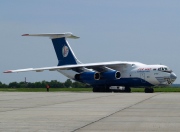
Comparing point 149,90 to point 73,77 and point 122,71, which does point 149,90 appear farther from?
point 73,77

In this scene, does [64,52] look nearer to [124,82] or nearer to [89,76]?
[89,76]

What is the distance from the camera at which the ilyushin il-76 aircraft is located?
1622 inches

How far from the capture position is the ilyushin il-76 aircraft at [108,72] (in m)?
41.2

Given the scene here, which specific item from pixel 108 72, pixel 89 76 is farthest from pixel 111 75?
pixel 89 76

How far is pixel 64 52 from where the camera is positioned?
156 feet

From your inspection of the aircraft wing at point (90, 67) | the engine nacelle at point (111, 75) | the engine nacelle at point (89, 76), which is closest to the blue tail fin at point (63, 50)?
the aircraft wing at point (90, 67)

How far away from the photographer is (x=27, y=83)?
9625 cm


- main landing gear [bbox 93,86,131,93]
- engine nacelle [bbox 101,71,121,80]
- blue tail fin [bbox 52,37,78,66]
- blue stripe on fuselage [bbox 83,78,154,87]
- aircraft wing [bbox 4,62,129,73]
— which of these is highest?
blue tail fin [bbox 52,37,78,66]

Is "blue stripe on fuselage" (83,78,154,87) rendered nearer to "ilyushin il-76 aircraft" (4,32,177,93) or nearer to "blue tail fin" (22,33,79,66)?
"ilyushin il-76 aircraft" (4,32,177,93)

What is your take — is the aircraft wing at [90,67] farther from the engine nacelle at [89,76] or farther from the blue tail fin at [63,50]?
the blue tail fin at [63,50]

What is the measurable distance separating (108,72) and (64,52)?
6.66 meters

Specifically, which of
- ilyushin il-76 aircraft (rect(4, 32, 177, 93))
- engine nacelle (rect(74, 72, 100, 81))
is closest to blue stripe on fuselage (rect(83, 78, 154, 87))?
ilyushin il-76 aircraft (rect(4, 32, 177, 93))

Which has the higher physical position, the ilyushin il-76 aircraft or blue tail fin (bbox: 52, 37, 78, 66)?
blue tail fin (bbox: 52, 37, 78, 66)
